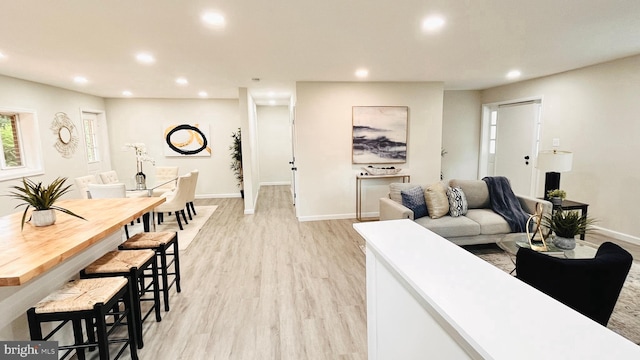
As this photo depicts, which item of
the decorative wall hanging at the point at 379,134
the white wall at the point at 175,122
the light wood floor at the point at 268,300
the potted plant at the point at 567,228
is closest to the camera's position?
the light wood floor at the point at 268,300

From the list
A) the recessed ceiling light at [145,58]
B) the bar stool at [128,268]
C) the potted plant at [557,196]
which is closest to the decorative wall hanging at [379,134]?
the potted plant at [557,196]

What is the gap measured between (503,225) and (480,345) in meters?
3.51

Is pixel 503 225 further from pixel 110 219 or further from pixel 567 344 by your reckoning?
pixel 110 219

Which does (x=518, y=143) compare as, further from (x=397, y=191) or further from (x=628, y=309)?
(x=628, y=309)

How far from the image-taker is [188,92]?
653 centimetres

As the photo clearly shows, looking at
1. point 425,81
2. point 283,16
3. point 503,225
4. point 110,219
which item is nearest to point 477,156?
point 425,81

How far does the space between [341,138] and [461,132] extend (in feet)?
10.2

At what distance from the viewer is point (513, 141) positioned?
20.0 feet

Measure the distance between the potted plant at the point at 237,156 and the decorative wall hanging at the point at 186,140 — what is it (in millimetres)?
591

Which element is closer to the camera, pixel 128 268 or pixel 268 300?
pixel 128 268

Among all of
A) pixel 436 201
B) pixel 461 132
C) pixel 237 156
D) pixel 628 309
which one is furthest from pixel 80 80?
pixel 628 309

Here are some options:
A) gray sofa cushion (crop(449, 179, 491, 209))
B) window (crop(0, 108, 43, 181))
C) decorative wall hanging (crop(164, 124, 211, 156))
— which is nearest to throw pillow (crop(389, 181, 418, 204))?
gray sofa cushion (crop(449, 179, 491, 209))

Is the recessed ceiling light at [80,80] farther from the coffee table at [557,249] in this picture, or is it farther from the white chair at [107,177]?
the coffee table at [557,249]

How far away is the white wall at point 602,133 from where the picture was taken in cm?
407
